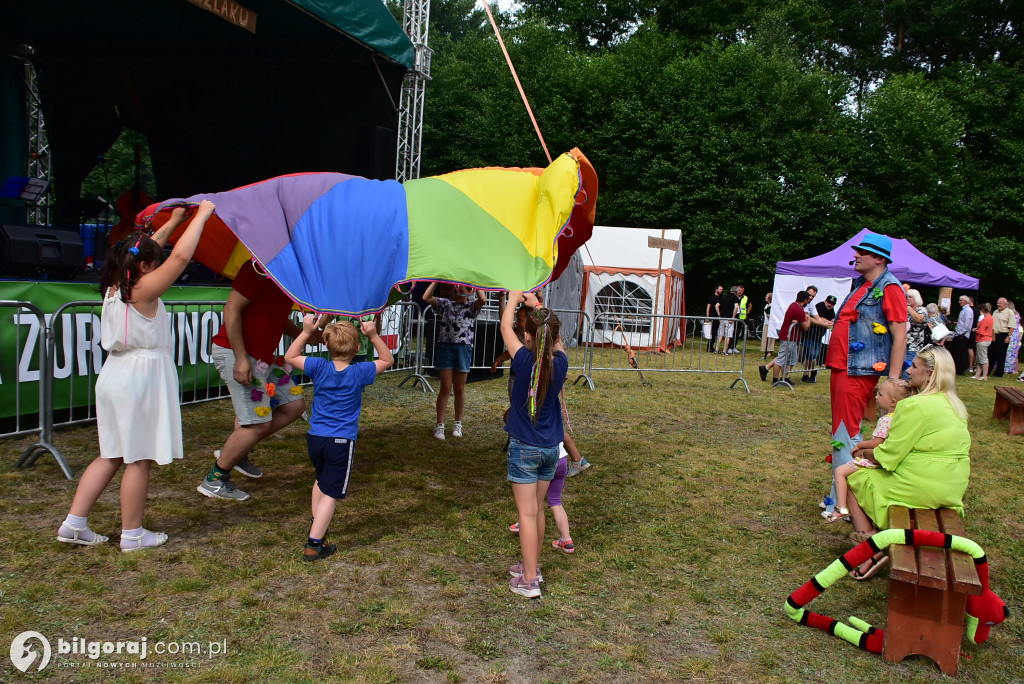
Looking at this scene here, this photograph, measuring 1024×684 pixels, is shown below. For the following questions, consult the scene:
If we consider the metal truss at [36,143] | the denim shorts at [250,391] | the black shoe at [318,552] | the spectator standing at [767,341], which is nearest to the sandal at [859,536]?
the black shoe at [318,552]

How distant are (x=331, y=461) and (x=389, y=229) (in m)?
1.42

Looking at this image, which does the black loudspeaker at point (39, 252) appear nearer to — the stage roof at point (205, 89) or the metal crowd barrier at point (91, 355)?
the metal crowd barrier at point (91, 355)

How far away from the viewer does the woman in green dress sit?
4031 millimetres

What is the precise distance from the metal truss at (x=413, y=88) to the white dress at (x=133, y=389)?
9820 mm

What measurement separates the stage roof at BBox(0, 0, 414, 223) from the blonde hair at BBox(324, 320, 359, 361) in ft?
26.9

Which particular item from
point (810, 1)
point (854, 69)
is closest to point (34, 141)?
point (810, 1)

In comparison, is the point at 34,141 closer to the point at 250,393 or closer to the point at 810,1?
the point at 250,393

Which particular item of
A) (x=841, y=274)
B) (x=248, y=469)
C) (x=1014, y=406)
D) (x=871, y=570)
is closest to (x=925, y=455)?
(x=871, y=570)

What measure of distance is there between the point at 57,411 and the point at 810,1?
32.9m

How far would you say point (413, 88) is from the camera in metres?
13.3

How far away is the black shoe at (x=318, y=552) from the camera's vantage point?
4.11 metres

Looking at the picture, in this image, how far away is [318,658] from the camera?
123 inches

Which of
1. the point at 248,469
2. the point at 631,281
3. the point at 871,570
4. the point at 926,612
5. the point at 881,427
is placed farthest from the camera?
the point at 631,281

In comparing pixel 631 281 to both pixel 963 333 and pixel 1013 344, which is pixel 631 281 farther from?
pixel 1013 344
